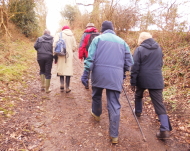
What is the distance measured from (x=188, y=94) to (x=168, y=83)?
1.11 meters

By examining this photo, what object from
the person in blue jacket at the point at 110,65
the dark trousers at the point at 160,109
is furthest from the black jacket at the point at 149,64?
the person in blue jacket at the point at 110,65

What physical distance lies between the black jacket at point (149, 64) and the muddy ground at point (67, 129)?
113 cm

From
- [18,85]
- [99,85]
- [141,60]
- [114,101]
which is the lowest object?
[18,85]

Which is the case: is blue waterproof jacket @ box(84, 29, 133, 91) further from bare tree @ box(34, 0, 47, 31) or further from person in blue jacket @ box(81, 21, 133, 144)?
bare tree @ box(34, 0, 47, 31)

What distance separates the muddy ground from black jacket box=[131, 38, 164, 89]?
44.6 inches

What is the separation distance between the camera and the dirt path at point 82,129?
9.96ft

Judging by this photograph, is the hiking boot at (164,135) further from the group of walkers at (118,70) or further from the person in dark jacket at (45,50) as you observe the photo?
the person in dark jacket at (45,50)

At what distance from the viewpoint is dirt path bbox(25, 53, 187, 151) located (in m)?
3.04

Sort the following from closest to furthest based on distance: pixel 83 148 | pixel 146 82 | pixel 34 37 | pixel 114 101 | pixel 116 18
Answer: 1. pixel 83 148
2. pixel 114 101
3. pixel 146 82
4. pixel 116 18
5. pixel 34 37

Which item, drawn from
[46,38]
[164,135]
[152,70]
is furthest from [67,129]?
[46,38]

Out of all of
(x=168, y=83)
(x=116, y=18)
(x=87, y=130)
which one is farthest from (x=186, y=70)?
(x=116, y=18)

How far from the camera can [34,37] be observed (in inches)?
686

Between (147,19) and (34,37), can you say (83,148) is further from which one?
(34,37)

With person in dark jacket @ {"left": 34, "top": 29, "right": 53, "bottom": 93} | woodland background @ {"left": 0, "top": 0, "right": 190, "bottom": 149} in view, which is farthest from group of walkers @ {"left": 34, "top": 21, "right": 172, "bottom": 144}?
person in dark jacket @ {"left": 34, "top": 29, "right": 53, "bottom": 93}
